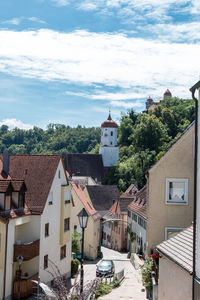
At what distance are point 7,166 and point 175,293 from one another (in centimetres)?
1808

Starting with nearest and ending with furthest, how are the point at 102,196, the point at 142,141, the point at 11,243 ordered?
the point at 11,243 < the point at 102,196 < the point at 142,141

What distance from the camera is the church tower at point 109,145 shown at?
102750 millimetres

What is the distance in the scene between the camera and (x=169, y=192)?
19.4 meters

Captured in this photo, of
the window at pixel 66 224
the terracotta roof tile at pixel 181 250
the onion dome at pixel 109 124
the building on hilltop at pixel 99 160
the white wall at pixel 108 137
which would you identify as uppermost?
the onion dome at pixel 109 124

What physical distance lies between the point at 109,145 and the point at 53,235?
75.4m

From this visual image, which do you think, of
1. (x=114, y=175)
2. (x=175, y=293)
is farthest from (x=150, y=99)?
(x=175, y=293)

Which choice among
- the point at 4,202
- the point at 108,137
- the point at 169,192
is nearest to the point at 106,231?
the point at 4,202

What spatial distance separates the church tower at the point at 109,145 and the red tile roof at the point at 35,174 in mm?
72963

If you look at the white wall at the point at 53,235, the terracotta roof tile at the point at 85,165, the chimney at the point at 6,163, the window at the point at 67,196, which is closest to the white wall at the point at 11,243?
the white wall at the point at 53,235

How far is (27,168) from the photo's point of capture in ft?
94.9

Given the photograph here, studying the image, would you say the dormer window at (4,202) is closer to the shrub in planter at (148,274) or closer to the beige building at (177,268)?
the shrub in planter at (148,274)

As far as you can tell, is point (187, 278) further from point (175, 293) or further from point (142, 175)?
point (142, 175)

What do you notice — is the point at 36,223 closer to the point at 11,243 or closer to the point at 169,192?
the point at 11,243

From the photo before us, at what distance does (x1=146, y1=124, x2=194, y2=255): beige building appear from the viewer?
61.6 feet
